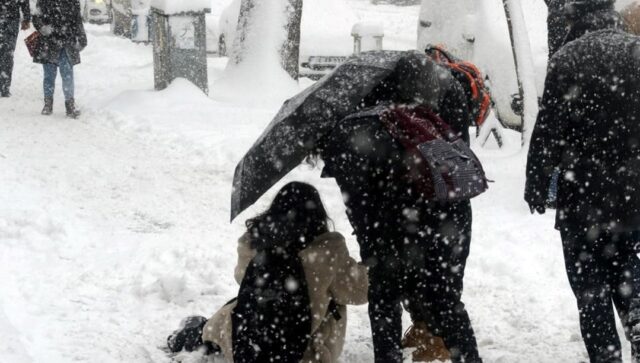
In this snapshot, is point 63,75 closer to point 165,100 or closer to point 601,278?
point 165,100

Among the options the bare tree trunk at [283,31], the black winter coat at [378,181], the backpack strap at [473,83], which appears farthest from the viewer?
the bare tree trunk at [283,31]

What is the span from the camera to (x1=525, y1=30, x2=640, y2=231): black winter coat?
12.0 ft

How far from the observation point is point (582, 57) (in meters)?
3.68

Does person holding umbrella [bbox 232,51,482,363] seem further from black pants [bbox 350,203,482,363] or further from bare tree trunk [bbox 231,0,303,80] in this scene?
bare tree trunk [bbox 231,0,303,80]

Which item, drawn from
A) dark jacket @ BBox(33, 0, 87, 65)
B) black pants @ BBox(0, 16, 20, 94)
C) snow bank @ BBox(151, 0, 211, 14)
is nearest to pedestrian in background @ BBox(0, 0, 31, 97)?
black pants @ BBox(0, 16, 20, 94)

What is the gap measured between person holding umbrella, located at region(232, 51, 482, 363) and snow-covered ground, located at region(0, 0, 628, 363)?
0.75 metres

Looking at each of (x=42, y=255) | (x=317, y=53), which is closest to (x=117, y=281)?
(x=42, y=255)

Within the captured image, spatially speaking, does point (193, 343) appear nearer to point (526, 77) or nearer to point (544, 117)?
point (544, 117)

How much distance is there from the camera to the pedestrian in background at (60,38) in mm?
10219

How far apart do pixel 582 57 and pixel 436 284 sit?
3.75 feet

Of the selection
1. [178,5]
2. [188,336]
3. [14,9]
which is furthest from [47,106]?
[188,336]

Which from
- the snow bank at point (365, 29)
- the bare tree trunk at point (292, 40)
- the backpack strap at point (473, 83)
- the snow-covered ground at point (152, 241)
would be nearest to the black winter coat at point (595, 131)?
the backpack strap at point (473, 83)

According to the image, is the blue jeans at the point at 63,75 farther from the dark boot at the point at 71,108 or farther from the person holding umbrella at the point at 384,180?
the person holding umbrella at the point at 384,180

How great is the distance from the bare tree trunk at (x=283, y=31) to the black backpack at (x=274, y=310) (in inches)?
325
